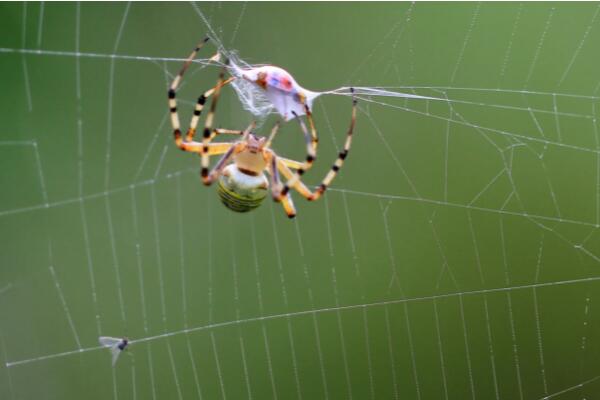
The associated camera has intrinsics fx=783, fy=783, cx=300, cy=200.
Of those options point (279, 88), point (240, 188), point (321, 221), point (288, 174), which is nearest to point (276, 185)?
point (288, 174)

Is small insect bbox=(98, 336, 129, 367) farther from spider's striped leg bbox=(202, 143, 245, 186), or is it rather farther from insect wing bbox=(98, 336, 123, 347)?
spider's striped leg bbox=(202, 143, 245, 186)

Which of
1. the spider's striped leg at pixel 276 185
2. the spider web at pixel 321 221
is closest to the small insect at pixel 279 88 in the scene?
the spider's striped leg at pixel 276 185

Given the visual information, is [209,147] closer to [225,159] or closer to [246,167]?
[225,159]

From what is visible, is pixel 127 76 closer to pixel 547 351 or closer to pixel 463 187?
pixel 463 187

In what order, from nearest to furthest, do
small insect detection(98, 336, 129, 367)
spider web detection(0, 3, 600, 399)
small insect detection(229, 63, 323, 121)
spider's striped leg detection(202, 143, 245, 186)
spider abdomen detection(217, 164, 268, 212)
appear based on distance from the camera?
small insect detection(229, 63, 323, 121) → spider abdomen detection(217, 164, 268, 212) → spider's striped leg detection(202, 143, 245, 186) → small insect detection(98, 336, 129, 367) → spider web detection(0, 3, 600, 399)

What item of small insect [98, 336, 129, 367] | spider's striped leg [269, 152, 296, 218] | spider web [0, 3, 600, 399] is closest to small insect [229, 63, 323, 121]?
spider's striped leg [269, 152, 296, 218]

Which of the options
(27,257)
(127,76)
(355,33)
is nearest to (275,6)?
(355,33)

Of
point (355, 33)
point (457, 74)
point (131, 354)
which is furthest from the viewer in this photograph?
point (355, 33)
